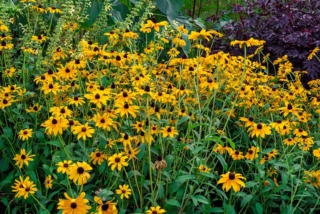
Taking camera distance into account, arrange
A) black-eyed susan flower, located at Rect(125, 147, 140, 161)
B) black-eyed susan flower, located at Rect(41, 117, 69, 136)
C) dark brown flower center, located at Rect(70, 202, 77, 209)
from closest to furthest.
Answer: dark brown flower center, located at Rect(70, 202, 77, 209)
black-eyed susan flower, located at Rect(41, 117, 69, 136)
black-eyed susan flower, located at Rect(125, 147, 140, 161)

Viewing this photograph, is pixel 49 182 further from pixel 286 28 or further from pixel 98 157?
pixel 286 28

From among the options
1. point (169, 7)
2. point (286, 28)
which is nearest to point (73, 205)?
point (169, 7)

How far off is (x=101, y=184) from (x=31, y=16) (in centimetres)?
112

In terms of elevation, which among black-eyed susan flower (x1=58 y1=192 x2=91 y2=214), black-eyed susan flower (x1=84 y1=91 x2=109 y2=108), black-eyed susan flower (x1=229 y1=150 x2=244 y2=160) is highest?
black-eyed susan flower (x1=84 y1=91 x2=109 y2=108)

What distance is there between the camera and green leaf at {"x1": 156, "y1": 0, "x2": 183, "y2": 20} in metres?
2.62

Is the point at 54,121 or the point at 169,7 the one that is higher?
the point at 169,7

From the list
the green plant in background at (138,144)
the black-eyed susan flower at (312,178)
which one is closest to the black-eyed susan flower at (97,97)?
the green plant in background at (138,144)

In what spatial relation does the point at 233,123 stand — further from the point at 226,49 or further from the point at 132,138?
the point at 226,49

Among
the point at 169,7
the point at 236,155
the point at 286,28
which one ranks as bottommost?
the point at 236,155

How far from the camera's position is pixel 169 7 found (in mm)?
2645

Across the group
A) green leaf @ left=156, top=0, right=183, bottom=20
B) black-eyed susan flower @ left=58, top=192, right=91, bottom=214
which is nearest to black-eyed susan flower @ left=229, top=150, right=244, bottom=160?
black-eyed susan flower @ left=58, top=192, right=91, bottom=214

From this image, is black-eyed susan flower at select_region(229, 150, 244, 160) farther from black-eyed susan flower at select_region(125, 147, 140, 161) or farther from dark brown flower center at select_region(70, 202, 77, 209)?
dark brown flower center at select_region(70, 202, 77, 209)

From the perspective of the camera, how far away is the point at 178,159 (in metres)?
1.63

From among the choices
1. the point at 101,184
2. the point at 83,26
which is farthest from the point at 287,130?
the point at 83,26
